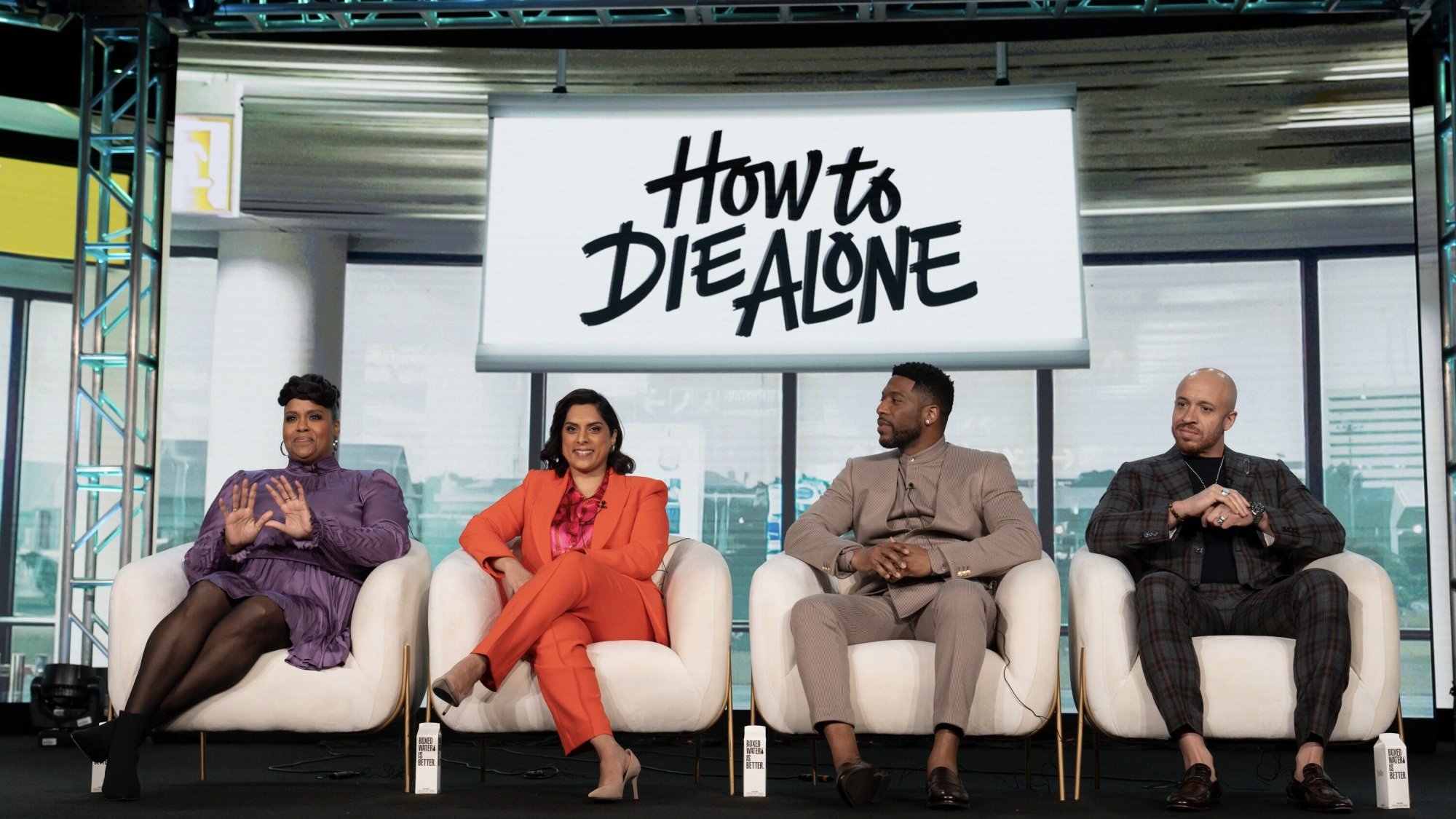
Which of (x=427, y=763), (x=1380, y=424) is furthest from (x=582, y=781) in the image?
(x=1380, y=424)

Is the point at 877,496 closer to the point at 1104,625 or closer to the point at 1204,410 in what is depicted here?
the point at 1104,625

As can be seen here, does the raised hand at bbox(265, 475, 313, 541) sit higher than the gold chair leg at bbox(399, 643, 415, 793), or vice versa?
the raised hand at bbox(265, 475, 313, 541)

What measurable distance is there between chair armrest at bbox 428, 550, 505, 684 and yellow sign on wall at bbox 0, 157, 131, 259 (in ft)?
13.3

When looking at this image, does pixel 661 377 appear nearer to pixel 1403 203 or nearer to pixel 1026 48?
pixel 1026 48

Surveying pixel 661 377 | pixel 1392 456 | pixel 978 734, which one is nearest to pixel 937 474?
pixel 978 734

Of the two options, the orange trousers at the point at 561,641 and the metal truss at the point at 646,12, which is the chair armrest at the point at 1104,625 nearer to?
the orange trousers at the point at 561,641

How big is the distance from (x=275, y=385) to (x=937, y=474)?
10.3 ft

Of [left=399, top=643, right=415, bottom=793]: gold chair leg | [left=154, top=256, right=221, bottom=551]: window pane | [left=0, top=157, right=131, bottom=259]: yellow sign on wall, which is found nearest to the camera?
[left=399, top=643, right=415, bottom=793]: gold chair leg

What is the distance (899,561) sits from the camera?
3270 mm

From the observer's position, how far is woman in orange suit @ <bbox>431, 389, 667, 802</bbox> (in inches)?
120

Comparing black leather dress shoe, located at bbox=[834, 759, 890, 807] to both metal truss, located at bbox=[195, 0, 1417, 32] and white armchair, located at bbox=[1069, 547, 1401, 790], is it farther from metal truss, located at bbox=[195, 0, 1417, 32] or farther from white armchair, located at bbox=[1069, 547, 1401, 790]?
metal truss, located at bbox=[195, 0, 1417, 32]

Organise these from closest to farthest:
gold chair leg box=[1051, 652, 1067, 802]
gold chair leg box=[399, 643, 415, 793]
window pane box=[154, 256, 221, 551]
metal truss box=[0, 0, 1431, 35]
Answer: gold chair leg box=[1051, 652, 1067, 802] → gold chair leg box=[399, 643, 415, 793] → metal truss box=[0, 0, 1431, 35] → window pane box=[154, 256, 221, 551]

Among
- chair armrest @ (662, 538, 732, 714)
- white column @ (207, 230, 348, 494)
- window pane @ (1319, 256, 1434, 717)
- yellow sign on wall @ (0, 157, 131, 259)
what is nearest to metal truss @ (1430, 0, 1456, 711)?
window pane @ (1319, 256, 1434, 717)

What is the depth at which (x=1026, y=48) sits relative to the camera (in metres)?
5.50
